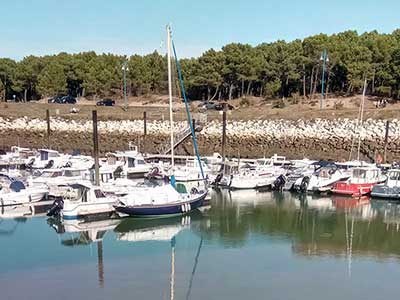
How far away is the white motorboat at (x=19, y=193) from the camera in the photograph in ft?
107

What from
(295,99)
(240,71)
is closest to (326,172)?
(295,99)

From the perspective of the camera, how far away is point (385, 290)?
Result: 828 inches

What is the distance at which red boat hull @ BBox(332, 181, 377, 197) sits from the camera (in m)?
37.3

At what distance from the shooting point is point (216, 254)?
83.5 ft

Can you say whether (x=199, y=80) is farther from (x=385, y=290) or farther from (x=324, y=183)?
(x=385, y=290)

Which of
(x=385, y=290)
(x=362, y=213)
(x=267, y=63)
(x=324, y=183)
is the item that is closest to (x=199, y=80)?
(x=267, y=63)

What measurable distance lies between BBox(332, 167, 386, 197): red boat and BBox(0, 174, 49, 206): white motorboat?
19.5 meters

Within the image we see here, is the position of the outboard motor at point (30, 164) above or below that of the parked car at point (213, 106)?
below

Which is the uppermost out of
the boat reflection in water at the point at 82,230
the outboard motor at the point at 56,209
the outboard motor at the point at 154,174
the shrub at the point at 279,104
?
the shrub at the point at 279,104

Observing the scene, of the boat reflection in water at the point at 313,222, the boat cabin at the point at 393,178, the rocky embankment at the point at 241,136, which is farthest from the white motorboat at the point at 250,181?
the rocky embankment at the point at 241,136

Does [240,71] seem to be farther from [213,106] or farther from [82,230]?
[82,230]

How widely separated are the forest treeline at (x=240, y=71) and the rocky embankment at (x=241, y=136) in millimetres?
8815

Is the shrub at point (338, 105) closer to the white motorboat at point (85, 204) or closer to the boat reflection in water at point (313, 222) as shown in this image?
the boat reflection in water at point (313, 222)

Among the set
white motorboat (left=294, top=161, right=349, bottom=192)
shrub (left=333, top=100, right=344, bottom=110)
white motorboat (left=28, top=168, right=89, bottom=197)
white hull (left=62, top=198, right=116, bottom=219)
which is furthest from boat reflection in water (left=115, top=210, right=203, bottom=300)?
shrub (left=333, top=100, right=344, bottom=110)
